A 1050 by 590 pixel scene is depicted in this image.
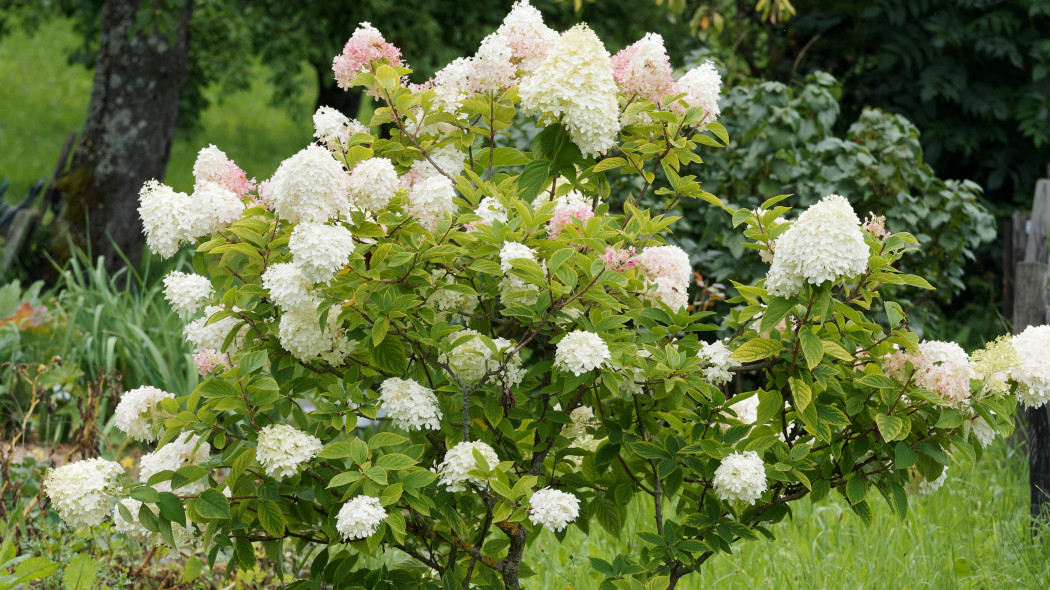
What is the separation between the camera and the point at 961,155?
6.77 m

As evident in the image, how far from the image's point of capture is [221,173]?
2.18 m

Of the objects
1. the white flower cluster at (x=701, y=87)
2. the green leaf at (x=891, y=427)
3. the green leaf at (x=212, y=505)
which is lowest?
the green leaf at (x=212, y=505)

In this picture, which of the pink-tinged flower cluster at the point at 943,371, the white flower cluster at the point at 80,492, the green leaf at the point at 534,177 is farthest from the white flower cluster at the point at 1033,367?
the white flower cluster at the point at 80,492

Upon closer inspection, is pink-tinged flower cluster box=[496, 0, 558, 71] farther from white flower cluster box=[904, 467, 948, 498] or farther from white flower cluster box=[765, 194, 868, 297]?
white flower cluster box=[904, 467, 948, 498]

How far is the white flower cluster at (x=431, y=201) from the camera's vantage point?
201cm

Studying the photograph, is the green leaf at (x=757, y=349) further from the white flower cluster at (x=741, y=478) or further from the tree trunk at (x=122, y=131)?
the tree trunk at (x=122, y=131)

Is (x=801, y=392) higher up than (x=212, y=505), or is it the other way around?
(x=801, y=392)

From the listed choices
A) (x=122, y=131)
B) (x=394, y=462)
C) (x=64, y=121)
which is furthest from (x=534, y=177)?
(x=64, y=121)

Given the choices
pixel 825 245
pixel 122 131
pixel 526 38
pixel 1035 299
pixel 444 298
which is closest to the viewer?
pixel 825 245

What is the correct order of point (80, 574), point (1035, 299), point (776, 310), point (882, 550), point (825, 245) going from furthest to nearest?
point (1035, 299), point (882, 550), point (80, 574), point (776, 310), point (825, 245)

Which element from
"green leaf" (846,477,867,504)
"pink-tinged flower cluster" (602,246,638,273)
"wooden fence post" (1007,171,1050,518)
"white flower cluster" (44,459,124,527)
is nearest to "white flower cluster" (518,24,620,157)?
"pink-tinged flower cluster" (602,246,638,273)

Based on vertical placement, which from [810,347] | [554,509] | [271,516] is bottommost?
[271,516]

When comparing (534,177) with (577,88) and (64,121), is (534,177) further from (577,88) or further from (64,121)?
(64,121)

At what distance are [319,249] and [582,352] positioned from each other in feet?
1.78
